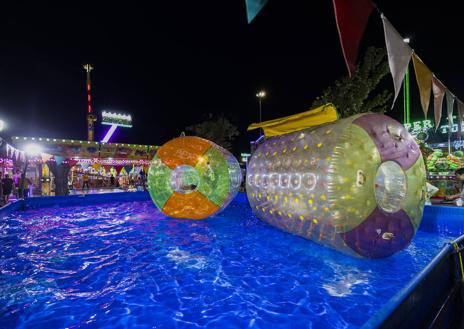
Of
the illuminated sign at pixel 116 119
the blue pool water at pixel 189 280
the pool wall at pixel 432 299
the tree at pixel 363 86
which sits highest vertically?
Result: the illuminated sign at pixel 116 119

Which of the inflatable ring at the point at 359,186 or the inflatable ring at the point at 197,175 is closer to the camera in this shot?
the inflatable ring at the point at 359,186

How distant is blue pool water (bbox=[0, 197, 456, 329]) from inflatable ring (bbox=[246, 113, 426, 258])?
1.44 ft

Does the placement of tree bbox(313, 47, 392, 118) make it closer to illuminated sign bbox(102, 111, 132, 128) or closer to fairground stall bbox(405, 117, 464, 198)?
fairground stall bbox(405, 117, 464, 198)

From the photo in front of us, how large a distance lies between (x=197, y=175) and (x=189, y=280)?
3438 millimetres

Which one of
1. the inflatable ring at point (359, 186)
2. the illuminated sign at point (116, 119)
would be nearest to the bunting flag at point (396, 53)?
the inflatable ring at point (359, 186)

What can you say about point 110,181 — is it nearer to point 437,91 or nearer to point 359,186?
point 437,91

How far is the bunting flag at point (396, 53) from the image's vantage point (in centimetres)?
458

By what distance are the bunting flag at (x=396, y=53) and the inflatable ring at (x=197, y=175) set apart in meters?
3.82

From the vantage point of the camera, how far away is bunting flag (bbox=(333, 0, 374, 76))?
3461 mm

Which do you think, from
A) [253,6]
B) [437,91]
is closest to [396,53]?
[253,6]

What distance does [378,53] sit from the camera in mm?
13812

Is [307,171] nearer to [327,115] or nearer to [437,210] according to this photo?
[327,115]

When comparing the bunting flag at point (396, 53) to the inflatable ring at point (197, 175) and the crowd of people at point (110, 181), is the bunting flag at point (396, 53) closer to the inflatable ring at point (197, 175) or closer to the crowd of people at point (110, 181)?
the inflatable ring at point (197, 175)

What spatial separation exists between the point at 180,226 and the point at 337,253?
135 inches
